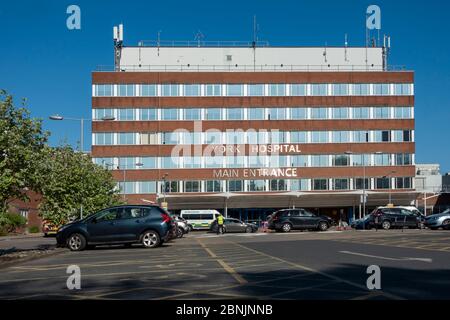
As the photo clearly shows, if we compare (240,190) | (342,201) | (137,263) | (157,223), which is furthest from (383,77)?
(137,263)

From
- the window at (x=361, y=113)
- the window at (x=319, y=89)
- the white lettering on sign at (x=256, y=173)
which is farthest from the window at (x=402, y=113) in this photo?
the white lettering on sign at (x=256, y=173)

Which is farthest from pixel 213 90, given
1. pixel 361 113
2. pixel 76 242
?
pixel 76 242

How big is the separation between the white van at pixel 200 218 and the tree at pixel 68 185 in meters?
22.3

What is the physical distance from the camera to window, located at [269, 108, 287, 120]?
82562mm

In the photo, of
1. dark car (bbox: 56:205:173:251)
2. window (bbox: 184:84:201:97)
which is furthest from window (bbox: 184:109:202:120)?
dark car (bbox: 56:205:173:251)

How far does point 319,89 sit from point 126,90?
24855 mm

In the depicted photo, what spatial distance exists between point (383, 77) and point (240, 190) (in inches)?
937

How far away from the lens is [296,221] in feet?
155

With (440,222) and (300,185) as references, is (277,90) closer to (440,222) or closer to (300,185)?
(300,185)

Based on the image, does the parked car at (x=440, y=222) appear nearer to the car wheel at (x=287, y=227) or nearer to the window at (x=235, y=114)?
the car wheel at (x=287, y=227)

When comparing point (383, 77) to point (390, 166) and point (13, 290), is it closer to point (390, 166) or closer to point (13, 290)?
point (390, 166)

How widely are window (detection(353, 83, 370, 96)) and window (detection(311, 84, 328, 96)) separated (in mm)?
3795

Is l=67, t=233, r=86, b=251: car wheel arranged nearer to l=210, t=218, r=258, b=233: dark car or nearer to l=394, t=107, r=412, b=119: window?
l=210, t=218, r=258, b=233: dark car
